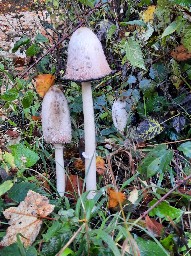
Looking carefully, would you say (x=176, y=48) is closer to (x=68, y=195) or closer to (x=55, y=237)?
(x=68, y=195)

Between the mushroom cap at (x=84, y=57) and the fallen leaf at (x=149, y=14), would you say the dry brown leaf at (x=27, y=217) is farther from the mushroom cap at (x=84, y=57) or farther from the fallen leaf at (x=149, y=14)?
the fallen leaf at (x=149, y=14)

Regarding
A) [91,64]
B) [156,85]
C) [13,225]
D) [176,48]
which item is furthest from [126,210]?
[176,48]

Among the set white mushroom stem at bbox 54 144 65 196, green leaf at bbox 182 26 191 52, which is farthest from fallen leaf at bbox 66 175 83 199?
green leaf at bbox 182 26 191 52

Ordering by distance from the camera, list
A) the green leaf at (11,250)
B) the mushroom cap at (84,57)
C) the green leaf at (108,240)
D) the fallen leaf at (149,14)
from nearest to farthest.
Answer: the green leaf at (108,240)
the green leaf at (11,250)
the mushroom cap at (84,57)
the fallen leaf at (149,14)

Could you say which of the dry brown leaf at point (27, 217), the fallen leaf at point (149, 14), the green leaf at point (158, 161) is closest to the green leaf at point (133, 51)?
the green leaf at point (158, 161)

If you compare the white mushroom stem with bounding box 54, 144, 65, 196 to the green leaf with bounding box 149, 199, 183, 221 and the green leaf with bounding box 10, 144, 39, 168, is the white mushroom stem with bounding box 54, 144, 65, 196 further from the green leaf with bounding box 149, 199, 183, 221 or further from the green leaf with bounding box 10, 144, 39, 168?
the green leaf with bounding box 149, 199, 183, 221

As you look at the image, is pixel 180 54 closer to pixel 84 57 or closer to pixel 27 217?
pixel 84 57

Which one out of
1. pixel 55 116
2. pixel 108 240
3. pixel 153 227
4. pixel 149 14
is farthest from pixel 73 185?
pixel 149 14
